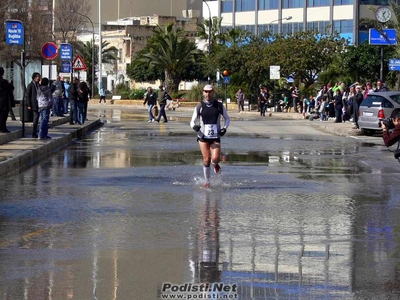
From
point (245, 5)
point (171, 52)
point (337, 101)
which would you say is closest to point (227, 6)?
point (245, 5)

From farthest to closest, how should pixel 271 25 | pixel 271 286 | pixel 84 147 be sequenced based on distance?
pixel 271 25 < pixel 84 147 < pixel 271 286

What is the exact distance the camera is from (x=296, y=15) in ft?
324

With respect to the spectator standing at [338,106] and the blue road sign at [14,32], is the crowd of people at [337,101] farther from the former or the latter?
the blue road sign at [14,32]

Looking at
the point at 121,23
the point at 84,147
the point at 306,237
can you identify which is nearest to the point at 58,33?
the point at 121,23

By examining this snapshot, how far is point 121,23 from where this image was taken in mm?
114000

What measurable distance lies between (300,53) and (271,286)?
2157 inches

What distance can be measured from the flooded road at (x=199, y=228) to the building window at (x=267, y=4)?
3205 inches

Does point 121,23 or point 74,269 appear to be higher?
point 121,23

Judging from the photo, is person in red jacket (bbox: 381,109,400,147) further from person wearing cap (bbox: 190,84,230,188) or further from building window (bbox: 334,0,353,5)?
building window (bbox: 334,0,353,5)

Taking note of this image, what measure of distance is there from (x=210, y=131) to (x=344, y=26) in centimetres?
8003

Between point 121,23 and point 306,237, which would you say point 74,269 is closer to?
point 306,237

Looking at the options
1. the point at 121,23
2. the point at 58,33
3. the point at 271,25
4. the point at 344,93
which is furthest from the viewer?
the point at 121,23

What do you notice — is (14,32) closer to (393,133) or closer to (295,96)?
(393,133)

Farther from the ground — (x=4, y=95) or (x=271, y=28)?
(x=271, y=28)
